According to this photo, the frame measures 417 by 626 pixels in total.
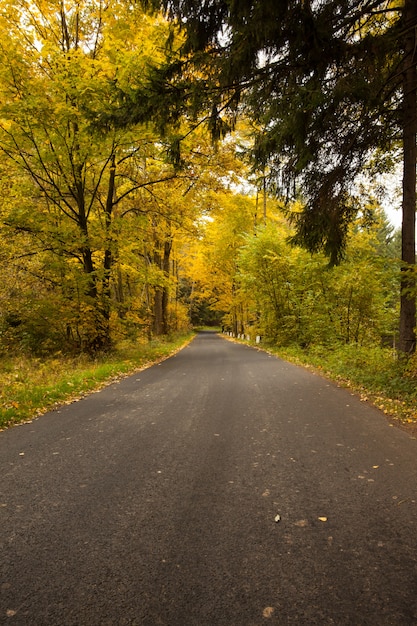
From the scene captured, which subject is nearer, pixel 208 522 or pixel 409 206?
pixel 208 522

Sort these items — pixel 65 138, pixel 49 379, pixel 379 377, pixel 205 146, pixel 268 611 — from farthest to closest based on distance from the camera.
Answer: pixel 205 146
pixel 65 138
pixel 49 379
pixel 379 377
pixel 268 611

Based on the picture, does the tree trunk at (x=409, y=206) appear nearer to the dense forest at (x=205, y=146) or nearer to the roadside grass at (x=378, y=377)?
the dense forest at (x=205, y=146)

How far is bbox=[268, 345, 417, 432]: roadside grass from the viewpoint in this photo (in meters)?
5.92

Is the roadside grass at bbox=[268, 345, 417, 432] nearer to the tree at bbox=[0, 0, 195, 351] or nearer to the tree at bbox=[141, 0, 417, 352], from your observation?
the tree at bbox=[141, 0, 417, 352]

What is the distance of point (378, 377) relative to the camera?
756 centimetres

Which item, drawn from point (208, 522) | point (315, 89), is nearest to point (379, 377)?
point (315, 89)

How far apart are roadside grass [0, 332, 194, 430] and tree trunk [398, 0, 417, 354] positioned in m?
6.92

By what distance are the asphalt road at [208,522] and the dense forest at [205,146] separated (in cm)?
426

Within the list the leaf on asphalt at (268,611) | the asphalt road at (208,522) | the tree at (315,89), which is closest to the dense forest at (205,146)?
the tree at (315,89)

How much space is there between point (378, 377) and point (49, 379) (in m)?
7.38

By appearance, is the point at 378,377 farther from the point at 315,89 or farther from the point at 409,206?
the point at 315,89

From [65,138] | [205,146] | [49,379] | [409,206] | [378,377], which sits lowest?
[49,379]

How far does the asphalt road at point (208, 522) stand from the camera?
1.94 m

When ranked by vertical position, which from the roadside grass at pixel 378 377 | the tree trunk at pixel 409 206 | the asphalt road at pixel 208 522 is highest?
the tree trunk at pixel 409 206
